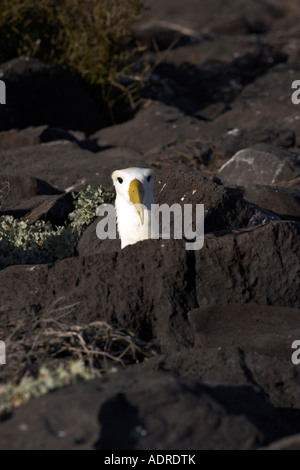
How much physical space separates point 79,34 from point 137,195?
34.0ft

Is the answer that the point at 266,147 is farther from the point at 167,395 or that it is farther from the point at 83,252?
the point at 167,395

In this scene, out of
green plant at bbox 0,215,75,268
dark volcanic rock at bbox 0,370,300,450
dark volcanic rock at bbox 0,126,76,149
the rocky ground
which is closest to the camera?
dark volcanic rock at bbox 0,370,300,450

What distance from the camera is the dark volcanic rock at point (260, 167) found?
9.62m

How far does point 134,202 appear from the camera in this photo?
5418 mm

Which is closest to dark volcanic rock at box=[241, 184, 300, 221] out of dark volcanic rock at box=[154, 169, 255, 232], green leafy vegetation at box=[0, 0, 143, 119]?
dark volcanic rock at box=[154, 169, 255, 232]

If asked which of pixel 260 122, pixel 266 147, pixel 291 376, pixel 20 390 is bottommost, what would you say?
pixel 260 122

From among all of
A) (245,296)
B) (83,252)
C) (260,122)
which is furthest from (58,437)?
(260,122)

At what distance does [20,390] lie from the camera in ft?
12.2

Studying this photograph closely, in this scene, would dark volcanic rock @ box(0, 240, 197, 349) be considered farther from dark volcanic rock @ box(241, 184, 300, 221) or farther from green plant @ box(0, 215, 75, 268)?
dark volcanic rock @ box(241, 184, 300, 221)

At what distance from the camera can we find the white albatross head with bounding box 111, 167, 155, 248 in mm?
5422

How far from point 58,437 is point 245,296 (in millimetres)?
2255

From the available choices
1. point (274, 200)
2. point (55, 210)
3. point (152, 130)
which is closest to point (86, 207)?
point (55, 210)

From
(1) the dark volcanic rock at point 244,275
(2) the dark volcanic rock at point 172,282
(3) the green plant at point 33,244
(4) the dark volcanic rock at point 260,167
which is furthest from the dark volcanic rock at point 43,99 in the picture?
(1) the dark volcanic rock at point 244,275

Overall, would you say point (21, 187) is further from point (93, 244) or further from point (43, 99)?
point (43, 99)
